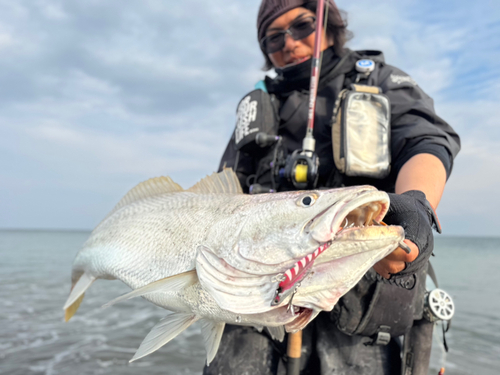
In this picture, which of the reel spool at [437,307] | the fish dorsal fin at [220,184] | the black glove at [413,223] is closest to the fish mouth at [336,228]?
the black glove at [413,223]

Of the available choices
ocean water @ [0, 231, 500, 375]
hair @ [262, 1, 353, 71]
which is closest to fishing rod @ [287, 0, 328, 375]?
hair @ [262, 1, 353, 71]

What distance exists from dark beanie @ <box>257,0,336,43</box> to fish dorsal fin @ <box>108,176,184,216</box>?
183 centimetres

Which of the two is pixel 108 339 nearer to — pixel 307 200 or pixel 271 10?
pixel 271 10

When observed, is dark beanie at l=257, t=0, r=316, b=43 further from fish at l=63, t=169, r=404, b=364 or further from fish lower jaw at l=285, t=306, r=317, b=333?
fish lower jaw at l=285, t=306, r=317, b=333

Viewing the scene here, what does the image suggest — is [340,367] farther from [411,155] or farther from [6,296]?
[6,296]

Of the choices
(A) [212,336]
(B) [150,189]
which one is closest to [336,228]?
(A) [212,336]

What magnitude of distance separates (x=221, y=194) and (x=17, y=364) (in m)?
5.52

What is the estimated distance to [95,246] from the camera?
8.29ft

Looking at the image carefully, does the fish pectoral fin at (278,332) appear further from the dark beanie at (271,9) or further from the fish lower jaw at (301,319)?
the dark beanie at (271,9)

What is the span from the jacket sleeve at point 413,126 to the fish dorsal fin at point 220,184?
1126mm

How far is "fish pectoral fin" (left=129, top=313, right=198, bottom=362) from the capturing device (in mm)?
1696

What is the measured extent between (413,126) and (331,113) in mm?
764

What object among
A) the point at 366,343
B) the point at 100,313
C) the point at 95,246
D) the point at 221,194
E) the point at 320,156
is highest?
the point at 320,156

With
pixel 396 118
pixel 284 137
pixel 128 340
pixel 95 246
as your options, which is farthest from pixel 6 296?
pixel 396 118
